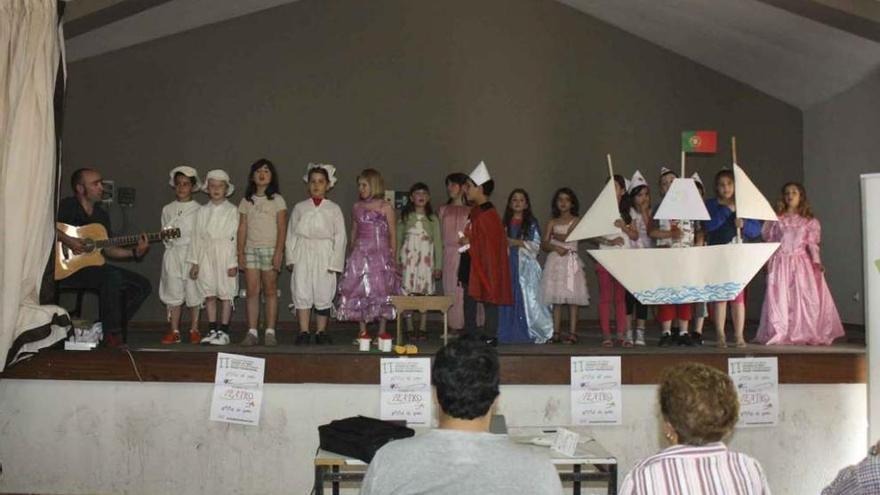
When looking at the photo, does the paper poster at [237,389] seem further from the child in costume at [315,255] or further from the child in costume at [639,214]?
the child in costume at [639,214]

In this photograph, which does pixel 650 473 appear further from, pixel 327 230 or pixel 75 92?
pixel 75 92

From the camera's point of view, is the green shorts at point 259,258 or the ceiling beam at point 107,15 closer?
the green shorts at point 259,258

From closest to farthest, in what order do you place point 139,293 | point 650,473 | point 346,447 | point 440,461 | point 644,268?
point 440,461 → point 650,473 → point 346,447 → point 644,268 → point 139,293

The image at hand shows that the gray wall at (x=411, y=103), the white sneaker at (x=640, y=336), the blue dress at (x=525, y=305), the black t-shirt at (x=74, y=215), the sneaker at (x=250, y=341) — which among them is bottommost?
the sneaker at (x=250, y=341)

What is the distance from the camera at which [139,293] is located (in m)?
5.47

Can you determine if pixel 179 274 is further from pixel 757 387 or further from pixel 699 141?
pixel 757 387

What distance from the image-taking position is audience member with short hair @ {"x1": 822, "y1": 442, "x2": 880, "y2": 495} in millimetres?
2258

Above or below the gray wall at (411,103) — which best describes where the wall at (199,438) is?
below

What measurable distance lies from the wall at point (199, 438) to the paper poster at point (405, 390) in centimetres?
9

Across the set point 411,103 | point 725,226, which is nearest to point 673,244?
point 725,226

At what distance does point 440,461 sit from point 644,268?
335 cm

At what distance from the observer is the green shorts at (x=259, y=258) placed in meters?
5.83

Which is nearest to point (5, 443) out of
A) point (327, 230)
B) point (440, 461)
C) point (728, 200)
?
point (327, 230)

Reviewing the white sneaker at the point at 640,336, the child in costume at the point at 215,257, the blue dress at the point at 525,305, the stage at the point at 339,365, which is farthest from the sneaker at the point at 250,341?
the white sneaker at the point at 640,336
